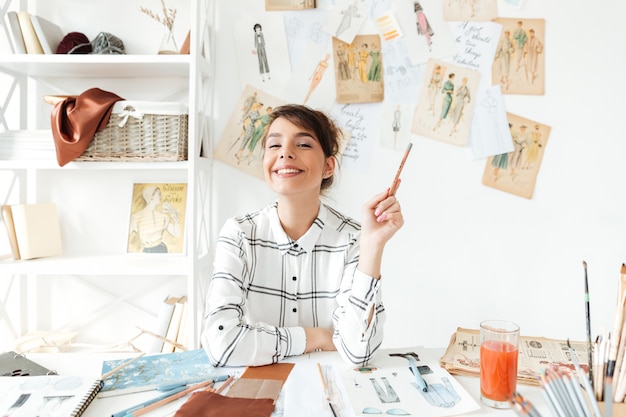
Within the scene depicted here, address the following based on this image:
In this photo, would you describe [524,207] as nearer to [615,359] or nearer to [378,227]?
[378,227]

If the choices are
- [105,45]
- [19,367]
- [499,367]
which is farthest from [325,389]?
[105,45]

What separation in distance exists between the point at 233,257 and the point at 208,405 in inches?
18.5

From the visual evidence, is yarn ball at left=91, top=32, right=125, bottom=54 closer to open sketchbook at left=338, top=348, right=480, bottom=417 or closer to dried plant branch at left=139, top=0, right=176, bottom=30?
dried plant branch at left=139, top=0, right=176, bottom=30

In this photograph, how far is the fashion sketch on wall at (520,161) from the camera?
6.13 feet

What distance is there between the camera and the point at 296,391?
2.70ft

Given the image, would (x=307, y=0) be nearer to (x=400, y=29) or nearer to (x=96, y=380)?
(x=400, y=29)

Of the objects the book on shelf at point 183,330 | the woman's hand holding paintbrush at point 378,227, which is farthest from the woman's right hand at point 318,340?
the book on shelf at point 183,330

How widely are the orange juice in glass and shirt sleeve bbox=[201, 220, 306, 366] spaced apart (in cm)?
37

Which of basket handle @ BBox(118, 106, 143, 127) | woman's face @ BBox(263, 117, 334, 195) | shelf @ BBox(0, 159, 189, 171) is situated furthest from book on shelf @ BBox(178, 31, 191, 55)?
woman's face @ BBox(263, 117, 334, 195)

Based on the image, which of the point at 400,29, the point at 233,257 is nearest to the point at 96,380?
the point at 233,257

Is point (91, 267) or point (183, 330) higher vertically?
point (91, 267)

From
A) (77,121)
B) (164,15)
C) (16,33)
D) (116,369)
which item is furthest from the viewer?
(164,15)

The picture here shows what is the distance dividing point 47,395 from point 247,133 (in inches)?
49.0

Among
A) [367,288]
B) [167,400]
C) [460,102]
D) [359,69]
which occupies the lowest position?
[167,400]
